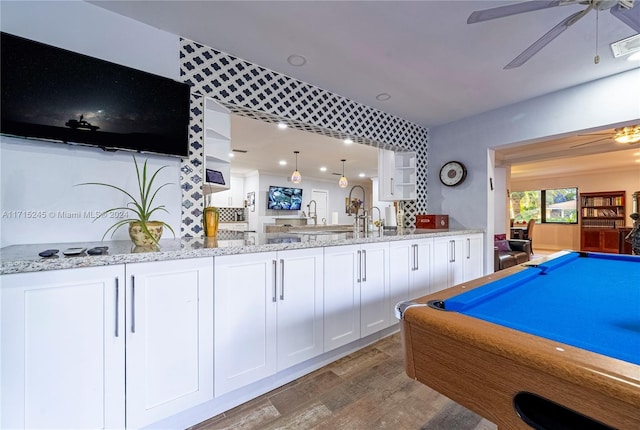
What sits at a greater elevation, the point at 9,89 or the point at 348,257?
the point at 9,89

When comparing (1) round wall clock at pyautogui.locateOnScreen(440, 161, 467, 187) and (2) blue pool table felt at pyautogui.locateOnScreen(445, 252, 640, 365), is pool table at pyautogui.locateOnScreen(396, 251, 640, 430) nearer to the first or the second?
(2) blue pool table felt at pyautogui.locateOnScreen(445, 252, 640, 365)

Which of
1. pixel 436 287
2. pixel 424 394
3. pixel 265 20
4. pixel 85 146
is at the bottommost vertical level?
pixel 424 394

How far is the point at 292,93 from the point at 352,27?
0.89 m

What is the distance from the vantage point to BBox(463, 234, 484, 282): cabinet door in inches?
134

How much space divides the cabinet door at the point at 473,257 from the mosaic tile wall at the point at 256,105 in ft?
5.38

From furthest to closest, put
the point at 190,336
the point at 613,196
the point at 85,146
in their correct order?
the point at 613,196 < the point at 85,146 < the point at 190,336

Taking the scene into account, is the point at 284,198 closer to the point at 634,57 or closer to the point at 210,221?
the point at 210,221

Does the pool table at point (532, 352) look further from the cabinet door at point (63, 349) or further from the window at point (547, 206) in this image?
the window at point (547, 206)

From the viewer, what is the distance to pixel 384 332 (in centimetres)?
263

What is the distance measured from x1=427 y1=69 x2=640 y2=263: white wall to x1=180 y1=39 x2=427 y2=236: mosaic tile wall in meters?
0.97

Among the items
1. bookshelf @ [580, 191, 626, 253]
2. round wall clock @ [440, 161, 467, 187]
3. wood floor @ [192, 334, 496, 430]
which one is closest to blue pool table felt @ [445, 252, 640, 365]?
wood floor @ [192, 334, 496, 430]

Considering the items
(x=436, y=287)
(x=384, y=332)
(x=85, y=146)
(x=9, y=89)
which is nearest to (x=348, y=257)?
(x=384, y=332)

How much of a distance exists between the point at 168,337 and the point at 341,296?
1.20m

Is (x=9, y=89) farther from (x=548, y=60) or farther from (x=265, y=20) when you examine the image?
(x=548, y=60)
